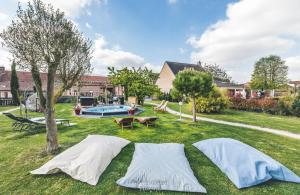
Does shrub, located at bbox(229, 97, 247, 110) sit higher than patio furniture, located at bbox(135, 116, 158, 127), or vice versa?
shrub, located at bbox(229, 97, 247, 110)

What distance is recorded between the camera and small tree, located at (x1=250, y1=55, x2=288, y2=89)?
38.9 meters

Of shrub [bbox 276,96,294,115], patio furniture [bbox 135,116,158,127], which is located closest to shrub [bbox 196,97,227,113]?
shrub [bbox 276,96,294,115]

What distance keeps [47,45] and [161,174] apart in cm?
510

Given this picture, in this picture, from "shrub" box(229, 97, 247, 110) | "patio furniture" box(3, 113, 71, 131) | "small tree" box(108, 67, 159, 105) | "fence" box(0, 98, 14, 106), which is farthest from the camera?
"fence" box(0, 98, 14, 106)

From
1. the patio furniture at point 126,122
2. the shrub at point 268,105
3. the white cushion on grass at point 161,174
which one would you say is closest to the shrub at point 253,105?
the shrub at point 268,105

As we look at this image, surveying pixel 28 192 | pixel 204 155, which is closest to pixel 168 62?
pixel 204 155

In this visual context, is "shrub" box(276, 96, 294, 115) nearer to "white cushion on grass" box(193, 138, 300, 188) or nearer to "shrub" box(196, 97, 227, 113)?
"shrub" box(196, 97, 227, 113)

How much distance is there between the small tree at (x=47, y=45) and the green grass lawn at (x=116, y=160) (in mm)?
1266

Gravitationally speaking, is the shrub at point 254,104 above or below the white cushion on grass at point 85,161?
above

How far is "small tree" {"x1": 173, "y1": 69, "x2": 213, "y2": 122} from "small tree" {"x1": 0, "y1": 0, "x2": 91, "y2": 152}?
657 centimetres

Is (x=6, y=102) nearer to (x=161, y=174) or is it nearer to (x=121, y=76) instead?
(x=121, y=76)

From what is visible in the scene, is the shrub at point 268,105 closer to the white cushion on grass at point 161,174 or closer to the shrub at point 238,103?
the shrub at point 238,103

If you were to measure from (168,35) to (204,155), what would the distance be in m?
19.0

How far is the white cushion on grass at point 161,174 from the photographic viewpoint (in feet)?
13.2
